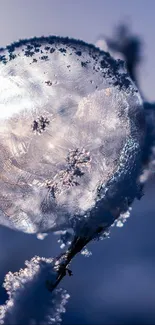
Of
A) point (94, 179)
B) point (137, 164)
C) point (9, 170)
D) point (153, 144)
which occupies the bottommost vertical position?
point (9, 170)

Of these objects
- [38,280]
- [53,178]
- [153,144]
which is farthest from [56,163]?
[38,280]

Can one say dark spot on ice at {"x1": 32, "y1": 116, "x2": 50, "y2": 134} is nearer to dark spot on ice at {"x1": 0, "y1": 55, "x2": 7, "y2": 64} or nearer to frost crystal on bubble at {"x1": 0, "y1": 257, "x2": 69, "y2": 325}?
dark spot on ice at {"x1": 0, "y1": 55, "x2": 7, "y2": 64}

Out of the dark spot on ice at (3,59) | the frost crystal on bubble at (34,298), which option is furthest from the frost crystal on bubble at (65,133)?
the frost crystal on bubble at (34,298)

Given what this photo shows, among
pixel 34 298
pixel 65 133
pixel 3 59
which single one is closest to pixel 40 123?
pixel 65 133

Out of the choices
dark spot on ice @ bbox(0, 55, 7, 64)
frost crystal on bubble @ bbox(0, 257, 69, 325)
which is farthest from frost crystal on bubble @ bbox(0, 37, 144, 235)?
frost crystal on bubble @ bbox(0, 257, 69, 325)

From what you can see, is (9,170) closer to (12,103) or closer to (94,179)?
(12,103)

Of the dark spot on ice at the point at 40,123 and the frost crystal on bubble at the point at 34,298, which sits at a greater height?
the dark spot on ice at the point at 40,123

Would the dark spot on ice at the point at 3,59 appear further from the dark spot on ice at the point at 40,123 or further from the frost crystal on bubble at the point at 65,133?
the dark spot on ice at the point at 40,123
